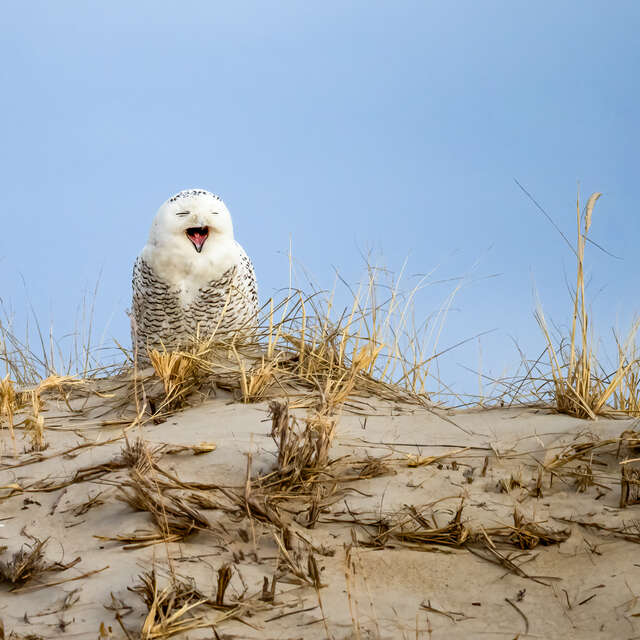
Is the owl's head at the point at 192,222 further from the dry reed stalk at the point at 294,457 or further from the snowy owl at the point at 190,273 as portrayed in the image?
the dry reed stalk at the point at 294,457

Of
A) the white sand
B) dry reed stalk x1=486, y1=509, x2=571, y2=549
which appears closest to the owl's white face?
the white sand

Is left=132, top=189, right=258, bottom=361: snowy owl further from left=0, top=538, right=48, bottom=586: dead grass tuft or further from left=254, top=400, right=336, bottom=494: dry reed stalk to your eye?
left=0, top=538, right=48, bottom=586: dead grass tuft

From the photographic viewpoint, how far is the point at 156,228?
4.95m

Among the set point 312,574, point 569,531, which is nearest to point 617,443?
point 569,531

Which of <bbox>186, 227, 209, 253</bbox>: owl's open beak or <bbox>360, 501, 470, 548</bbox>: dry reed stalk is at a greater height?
<bbox>186, 227, 209, 253</bbox>: owl's open beak

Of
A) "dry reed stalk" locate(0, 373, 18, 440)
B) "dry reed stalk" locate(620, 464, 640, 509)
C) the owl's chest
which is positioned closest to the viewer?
"dry reed stalk" locate(620, 464, 640, 509)

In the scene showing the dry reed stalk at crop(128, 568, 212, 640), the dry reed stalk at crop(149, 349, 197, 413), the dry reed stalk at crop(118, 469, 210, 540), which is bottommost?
the dry reed stalk at crop(128, 568, 212, 640)

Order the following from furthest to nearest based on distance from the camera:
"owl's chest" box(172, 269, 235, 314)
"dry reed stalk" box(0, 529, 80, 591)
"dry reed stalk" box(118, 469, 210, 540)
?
"owl's chest" box(172, 269, 235, 314) → "dry reed stalk" box(118, 469, 210, 540) → "dry reed stalk" box(0, 529, 80, 591)

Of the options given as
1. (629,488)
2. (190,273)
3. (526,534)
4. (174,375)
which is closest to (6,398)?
(174,375)

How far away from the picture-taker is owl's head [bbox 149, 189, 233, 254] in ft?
15.9

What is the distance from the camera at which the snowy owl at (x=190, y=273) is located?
487cm

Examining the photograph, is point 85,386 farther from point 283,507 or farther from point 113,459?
point 283,507

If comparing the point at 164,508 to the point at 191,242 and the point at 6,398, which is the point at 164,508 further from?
the point at 191,242

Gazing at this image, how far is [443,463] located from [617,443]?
0.62 m
